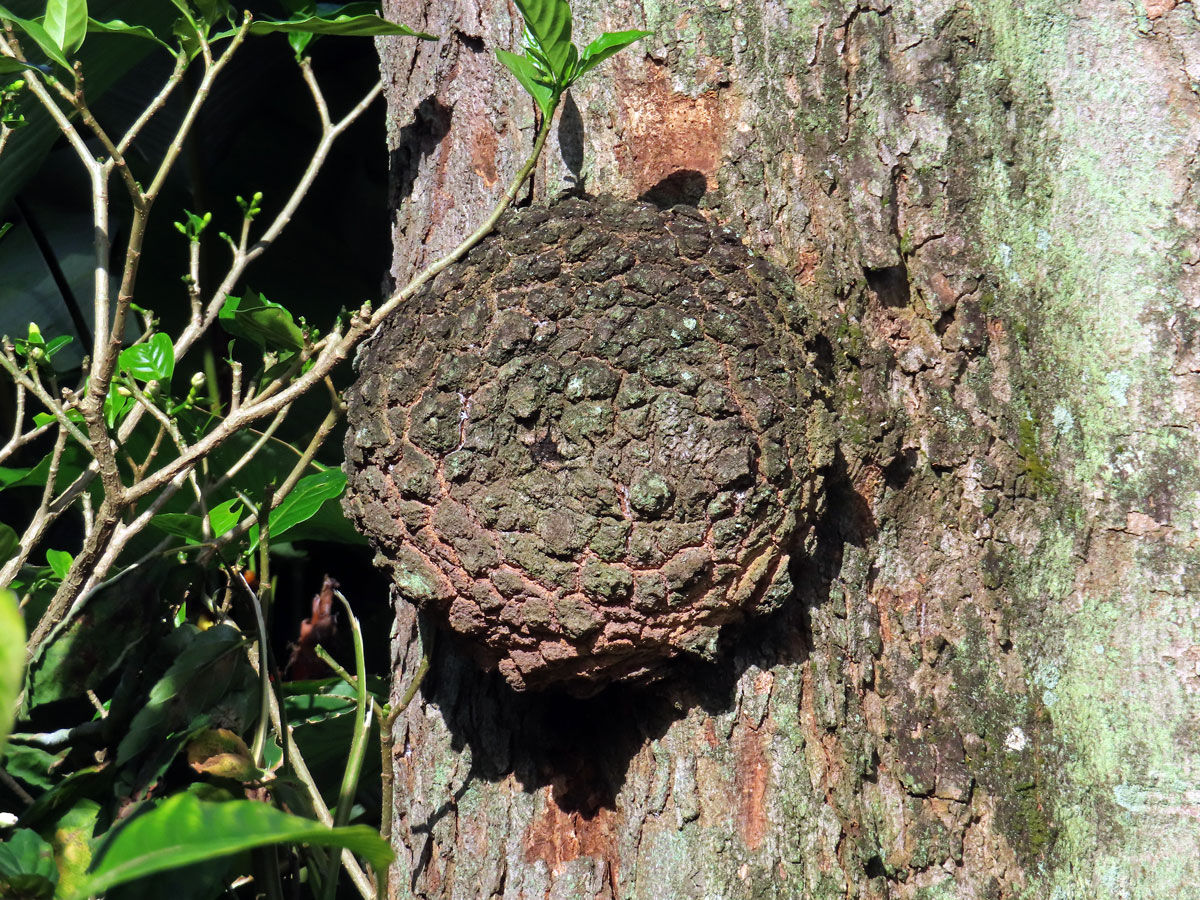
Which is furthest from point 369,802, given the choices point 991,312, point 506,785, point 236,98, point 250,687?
point 236,98

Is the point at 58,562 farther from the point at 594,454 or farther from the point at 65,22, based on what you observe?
the point at 594,454

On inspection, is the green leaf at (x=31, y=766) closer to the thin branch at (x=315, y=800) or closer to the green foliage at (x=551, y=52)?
the thin branch at (x=315, y=800)

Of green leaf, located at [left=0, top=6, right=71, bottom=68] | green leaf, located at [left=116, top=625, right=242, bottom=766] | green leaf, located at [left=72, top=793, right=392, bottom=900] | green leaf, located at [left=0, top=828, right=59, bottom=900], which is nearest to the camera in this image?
green leaf, located at [left=72, top=793, right=392, bottom=900]

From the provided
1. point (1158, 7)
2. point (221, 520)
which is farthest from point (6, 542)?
point (1158, 7)

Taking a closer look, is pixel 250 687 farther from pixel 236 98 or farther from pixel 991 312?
pixel 236 98

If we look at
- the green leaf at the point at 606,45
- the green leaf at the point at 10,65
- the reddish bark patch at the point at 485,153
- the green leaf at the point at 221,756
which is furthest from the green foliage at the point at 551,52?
the green leaf at the point at 221,756

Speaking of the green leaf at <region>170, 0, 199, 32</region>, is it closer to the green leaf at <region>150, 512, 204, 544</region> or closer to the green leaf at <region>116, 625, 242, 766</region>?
the green leaf at <region>150, 512, 204, 544</region>

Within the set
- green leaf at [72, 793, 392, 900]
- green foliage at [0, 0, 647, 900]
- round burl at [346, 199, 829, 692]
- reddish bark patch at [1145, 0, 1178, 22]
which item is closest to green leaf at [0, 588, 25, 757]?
green leaf at [72, 793, 392, 900]
